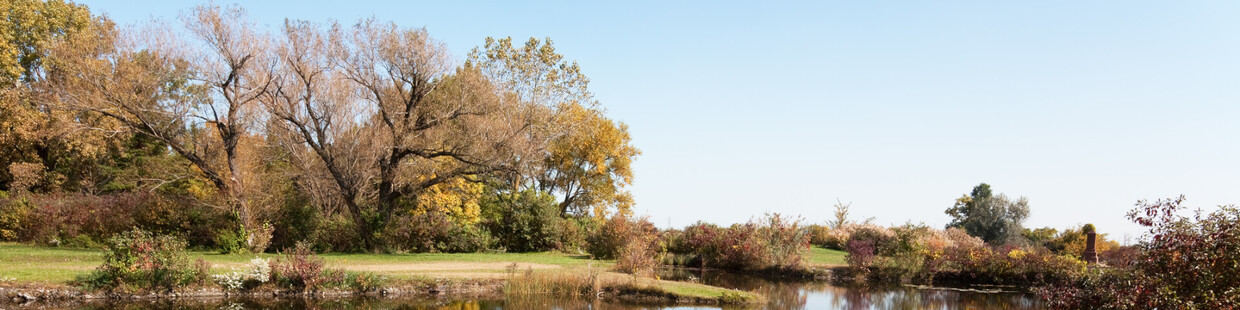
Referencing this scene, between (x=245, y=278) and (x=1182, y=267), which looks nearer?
(x=1182, y=267)

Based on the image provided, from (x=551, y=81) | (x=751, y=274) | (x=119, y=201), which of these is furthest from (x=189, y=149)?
(x=751, y=274)

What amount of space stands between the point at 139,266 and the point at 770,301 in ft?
41.7

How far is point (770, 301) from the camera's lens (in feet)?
58.1

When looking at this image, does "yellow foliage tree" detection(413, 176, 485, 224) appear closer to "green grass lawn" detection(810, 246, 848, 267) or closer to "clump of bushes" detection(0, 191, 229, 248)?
"clump of bushes" detection(0, 191, 229, 248)

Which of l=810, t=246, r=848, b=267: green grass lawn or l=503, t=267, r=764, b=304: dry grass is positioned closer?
l=503, t=267, r=764, b=304: dry grass

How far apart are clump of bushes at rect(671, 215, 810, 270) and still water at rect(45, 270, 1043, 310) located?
5.19 ft

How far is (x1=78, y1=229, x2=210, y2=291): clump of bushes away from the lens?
1534 cm

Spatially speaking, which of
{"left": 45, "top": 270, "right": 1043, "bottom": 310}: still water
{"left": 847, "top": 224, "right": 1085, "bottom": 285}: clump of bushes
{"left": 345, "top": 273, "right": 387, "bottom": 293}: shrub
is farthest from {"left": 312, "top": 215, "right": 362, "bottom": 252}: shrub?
{"left": 847, "top": 224, "right": 1085, "bottom": 285}: clump of bushes

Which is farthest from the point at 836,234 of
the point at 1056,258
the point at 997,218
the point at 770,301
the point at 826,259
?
the point at 770,301

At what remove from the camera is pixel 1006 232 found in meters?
43.4

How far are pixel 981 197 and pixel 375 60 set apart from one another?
3739 cm

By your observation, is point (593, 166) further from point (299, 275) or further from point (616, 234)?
point (299, 275)

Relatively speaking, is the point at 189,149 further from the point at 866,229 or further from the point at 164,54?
the point at 866,229

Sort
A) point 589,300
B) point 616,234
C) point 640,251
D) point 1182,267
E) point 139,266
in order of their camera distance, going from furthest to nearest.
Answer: point 616,234
point 640,251
point 589,300
point 139,266
point 1182,267
